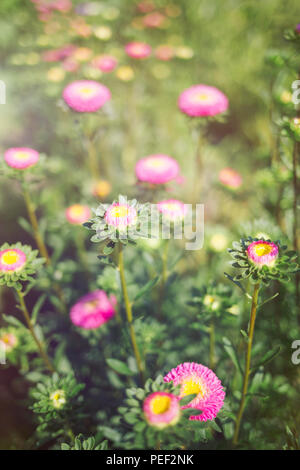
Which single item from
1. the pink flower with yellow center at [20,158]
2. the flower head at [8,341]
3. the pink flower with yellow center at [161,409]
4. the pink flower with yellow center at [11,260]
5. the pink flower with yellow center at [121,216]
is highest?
the pink flower with yellow center at [20,158]

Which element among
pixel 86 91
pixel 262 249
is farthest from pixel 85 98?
pixel 262 249

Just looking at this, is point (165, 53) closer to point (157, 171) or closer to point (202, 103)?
point (202, 103)

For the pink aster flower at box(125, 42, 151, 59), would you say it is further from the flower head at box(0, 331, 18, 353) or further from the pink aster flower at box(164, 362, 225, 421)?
the pink aster flower at box(164, 362, 225, 421)

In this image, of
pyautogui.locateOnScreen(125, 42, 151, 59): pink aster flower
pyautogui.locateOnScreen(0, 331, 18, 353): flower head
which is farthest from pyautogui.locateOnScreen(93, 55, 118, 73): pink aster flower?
pyautogui.locateOnScreen(0, 331, 18, 353): flower head

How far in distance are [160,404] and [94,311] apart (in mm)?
621

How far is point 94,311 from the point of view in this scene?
3.92 feet

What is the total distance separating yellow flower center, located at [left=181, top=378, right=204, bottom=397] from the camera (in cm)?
71

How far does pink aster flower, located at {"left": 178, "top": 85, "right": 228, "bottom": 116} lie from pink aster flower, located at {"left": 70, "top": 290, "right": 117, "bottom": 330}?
0.80m

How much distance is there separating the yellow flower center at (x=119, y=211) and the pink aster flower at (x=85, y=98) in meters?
0.70

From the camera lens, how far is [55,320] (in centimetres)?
153

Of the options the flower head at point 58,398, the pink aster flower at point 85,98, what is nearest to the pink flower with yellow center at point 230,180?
the pink aster flower at point 85,98

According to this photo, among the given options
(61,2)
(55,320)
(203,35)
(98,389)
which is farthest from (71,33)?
(98,389)

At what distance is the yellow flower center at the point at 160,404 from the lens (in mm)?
611

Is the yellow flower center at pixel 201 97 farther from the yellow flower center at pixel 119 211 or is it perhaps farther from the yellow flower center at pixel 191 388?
the yellow flower center at pixel 191 388
